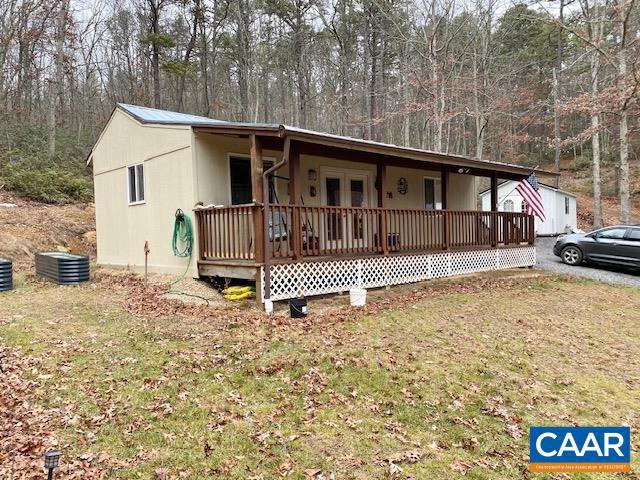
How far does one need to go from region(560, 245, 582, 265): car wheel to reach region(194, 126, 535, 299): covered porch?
1.49 meters

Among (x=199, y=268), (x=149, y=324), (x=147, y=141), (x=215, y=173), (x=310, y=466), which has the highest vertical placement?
(x=147, y=141)

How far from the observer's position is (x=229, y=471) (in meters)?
3.40

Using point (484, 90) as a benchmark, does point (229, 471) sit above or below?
below

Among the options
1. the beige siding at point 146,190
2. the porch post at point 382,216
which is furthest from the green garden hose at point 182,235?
the porch post at point 382,216

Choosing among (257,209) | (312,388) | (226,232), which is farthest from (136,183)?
(312,388)

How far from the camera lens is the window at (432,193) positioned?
14.3 meters

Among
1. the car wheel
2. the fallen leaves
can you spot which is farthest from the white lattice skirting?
the fallen leaves

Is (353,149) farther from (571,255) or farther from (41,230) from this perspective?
(41,230)

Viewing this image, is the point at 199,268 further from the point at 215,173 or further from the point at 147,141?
the point at 147,141

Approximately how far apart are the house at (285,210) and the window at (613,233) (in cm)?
195

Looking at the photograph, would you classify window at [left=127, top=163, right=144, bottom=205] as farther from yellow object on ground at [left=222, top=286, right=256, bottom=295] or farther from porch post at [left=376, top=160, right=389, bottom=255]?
porch post at [left=376, top=160, right=389, bottom=255]

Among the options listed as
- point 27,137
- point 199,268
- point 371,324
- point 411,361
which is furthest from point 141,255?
point 27,137

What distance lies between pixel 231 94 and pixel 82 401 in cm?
2639

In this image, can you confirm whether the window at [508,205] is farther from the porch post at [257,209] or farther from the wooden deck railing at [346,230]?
the porch post at [257,209]
